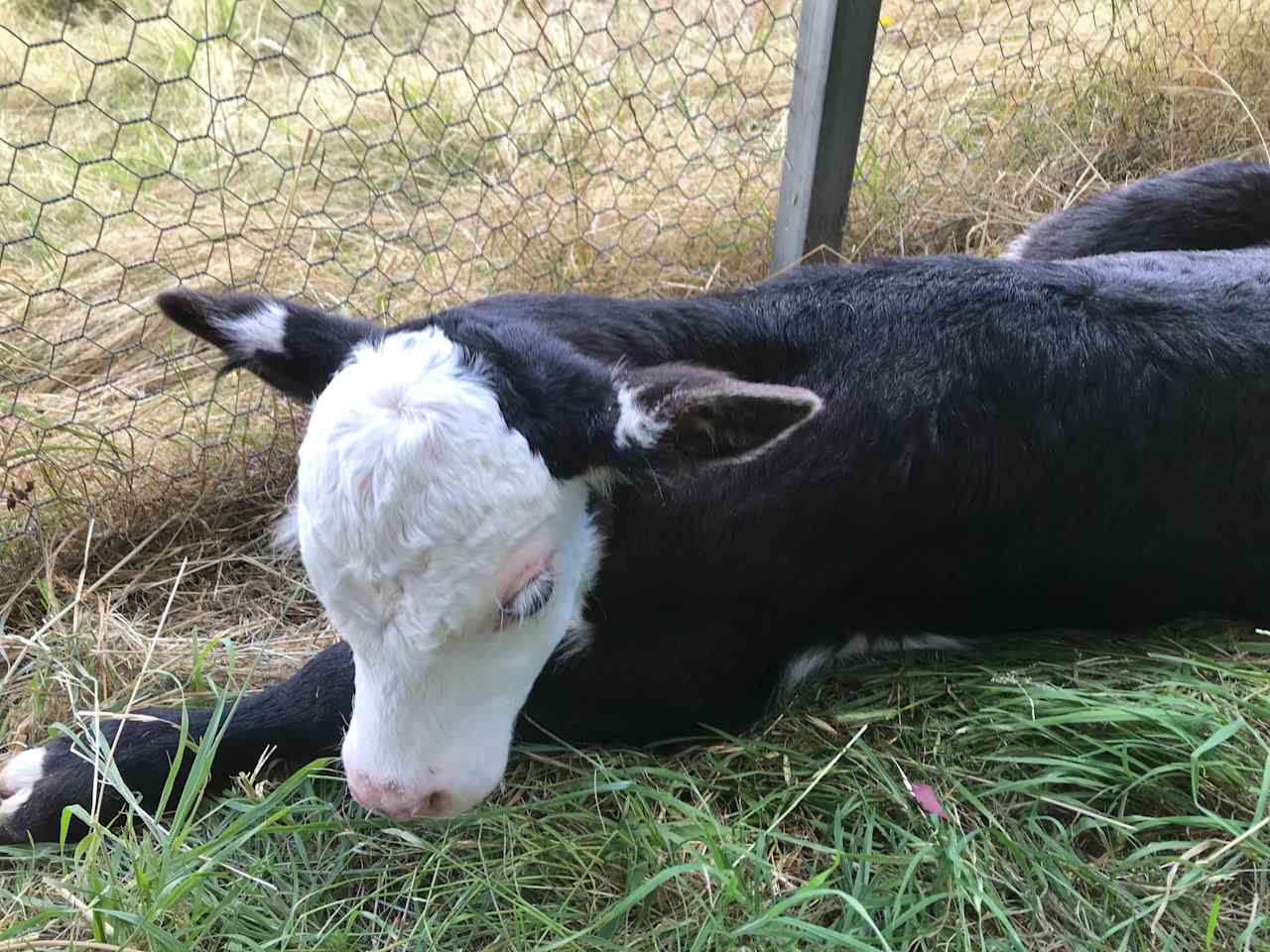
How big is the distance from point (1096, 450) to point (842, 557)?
24.8 inches

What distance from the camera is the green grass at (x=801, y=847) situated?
2.09 meters

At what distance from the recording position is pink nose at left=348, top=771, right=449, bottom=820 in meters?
1.98

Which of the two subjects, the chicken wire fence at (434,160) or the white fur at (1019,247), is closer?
the chicken wire fence at (434,160)

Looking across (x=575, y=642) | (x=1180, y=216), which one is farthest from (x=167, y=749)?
(x=1180, y=216)

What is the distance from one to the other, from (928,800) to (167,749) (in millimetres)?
1733

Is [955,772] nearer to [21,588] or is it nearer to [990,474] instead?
[990,474]

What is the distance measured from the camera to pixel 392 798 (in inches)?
78.0

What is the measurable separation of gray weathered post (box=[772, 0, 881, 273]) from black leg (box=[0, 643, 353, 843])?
2503 millimetres

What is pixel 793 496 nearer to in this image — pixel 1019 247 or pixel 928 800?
pixel 928 800

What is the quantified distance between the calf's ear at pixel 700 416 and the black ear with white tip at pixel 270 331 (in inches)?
23.5

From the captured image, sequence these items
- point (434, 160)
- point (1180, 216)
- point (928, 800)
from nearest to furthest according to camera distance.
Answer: point (928, 800), point (1180, 216), point (434, 160)

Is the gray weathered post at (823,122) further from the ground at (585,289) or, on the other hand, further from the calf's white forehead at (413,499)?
the calf's white forehead at (413,499)

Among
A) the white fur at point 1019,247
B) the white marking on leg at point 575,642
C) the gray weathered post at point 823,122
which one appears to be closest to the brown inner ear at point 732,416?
the white marking on leg at point 575,642

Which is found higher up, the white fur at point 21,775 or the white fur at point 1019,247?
the white fur at point 1019,247
